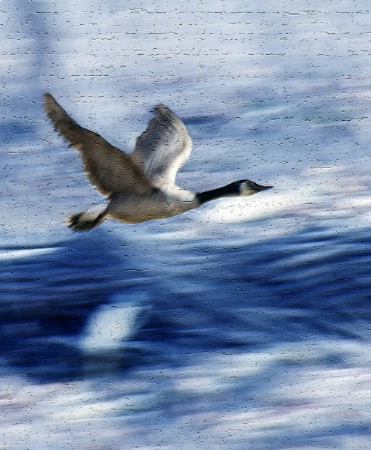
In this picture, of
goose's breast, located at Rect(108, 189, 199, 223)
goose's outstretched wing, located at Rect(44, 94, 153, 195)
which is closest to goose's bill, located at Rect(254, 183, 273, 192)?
goose's breast, located at Rect(108, 189, 199, 223)

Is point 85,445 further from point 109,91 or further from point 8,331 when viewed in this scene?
point 109,91

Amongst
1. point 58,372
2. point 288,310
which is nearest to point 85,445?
point 58,372

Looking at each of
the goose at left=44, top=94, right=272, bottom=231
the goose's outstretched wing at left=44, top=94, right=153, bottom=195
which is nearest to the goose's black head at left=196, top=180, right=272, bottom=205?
the goose at left=44, top=94, right=272, bottom=231

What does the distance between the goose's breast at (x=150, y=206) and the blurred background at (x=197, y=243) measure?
0.08 feet

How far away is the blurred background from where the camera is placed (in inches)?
66.8

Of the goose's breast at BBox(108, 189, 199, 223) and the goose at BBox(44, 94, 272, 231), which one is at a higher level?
the goose at BBox(44, 94, 272, 231)

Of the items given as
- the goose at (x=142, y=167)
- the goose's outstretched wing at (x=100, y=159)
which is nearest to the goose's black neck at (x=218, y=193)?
the goose at (x=142, y=167)

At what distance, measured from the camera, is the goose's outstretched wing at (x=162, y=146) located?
170cm

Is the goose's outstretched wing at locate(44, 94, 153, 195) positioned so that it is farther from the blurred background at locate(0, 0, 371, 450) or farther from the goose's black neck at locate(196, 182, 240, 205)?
the goose's black neck at locate(196, 182, 240, 205)

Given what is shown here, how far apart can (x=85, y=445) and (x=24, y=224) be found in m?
0.55

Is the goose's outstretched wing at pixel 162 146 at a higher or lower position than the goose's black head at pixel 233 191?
higher

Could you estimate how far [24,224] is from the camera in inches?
67.9

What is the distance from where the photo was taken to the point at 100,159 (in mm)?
1711

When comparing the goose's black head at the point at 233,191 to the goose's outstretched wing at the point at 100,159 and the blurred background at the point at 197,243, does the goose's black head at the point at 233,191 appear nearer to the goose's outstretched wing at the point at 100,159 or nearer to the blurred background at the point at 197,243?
the blurred background at the point at 197,243
